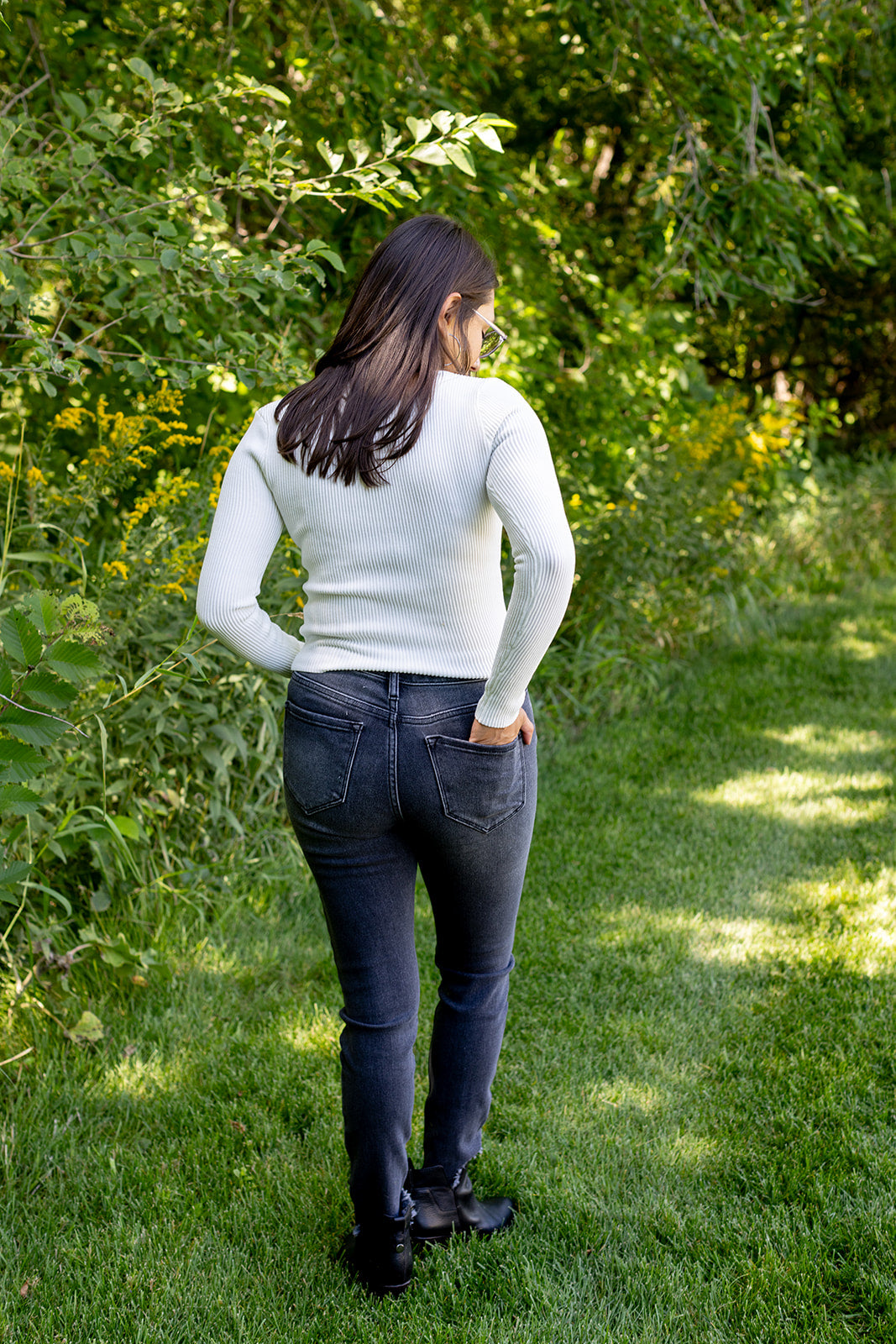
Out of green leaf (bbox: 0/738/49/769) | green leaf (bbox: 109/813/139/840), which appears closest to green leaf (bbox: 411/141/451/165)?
green leaf (bbox: 0/738/49/769)

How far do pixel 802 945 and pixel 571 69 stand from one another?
5935mm

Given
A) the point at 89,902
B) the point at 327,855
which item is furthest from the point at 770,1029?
the point at 89,902

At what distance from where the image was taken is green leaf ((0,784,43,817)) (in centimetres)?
171

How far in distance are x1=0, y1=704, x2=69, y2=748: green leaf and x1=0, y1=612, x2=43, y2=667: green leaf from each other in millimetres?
92

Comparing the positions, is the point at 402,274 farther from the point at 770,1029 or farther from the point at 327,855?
the point at 770,1029

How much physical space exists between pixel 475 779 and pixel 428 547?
348mm

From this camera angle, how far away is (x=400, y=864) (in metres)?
1.63

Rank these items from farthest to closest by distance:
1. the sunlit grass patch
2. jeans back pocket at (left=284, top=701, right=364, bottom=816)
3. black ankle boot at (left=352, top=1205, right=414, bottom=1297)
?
the sunlit grass patch, black ankle boot at (left=352, top=1205, right=414, bottom=1297), jeans back pocket at (left=284, top=701, right=364, bottom=816)

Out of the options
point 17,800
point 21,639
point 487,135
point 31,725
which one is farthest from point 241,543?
point 487,135

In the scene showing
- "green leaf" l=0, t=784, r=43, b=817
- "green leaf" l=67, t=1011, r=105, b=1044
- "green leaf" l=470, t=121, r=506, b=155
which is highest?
"green leaf" l=470, t=121, r=506, b=155

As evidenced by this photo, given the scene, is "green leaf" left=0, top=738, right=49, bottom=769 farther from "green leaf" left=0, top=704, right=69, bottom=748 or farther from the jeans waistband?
the jeans waistband

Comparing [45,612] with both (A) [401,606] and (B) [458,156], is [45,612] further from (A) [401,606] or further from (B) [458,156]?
(B) [458,156]

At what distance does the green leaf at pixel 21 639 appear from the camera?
1632 mm

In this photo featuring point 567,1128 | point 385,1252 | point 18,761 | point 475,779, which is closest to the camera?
point 475,779
